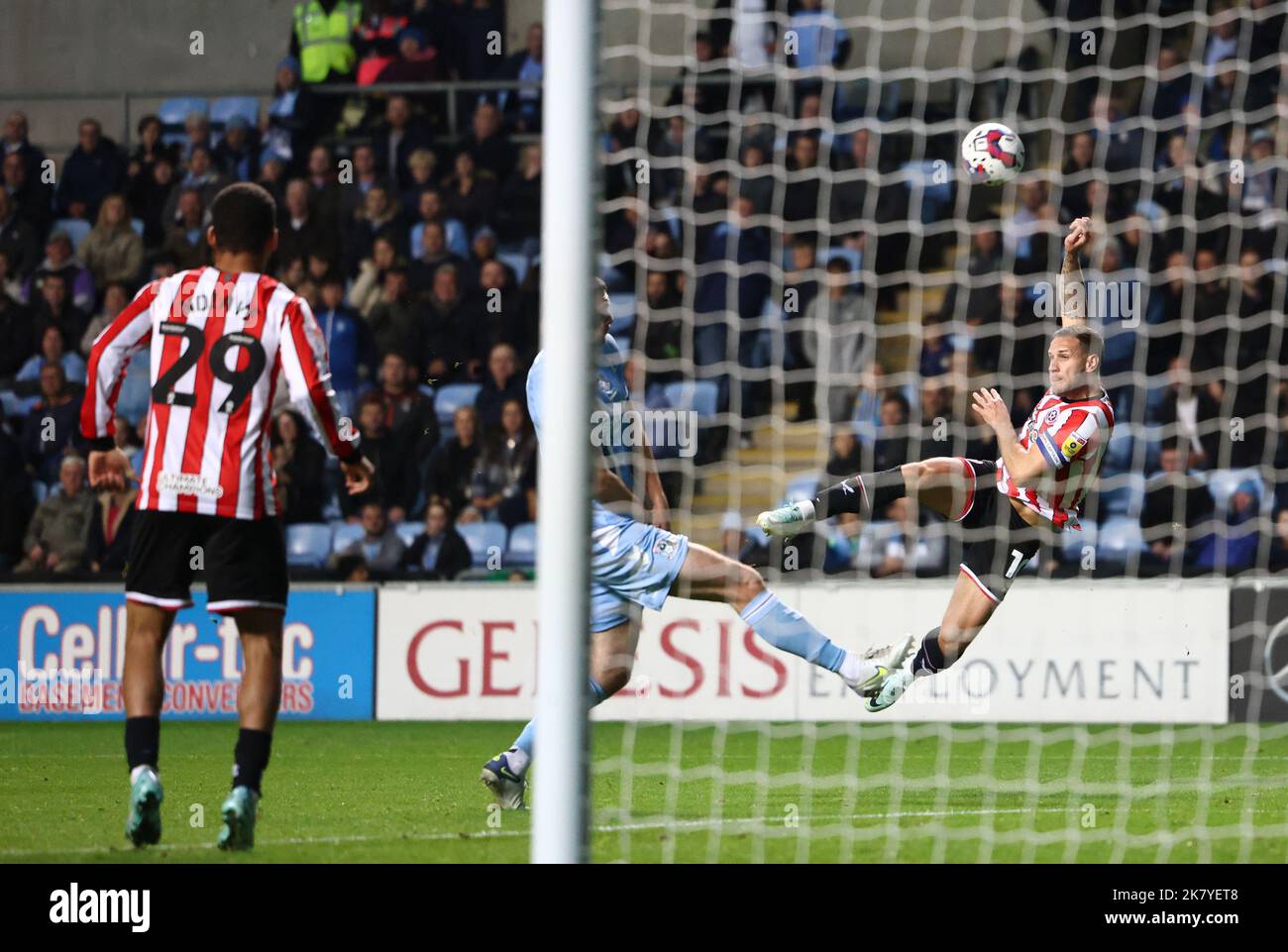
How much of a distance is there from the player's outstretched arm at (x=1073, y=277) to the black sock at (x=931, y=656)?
4.41ft

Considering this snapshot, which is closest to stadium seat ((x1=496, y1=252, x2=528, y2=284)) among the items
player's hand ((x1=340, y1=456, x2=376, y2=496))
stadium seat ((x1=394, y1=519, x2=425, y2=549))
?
stadium seat ((x1=394, y1=519, x2=425, y2=549))

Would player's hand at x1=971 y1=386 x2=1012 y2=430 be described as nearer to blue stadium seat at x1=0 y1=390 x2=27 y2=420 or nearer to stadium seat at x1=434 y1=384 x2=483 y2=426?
stadium seat at x1=434 y1=384 x2=483 y2=426

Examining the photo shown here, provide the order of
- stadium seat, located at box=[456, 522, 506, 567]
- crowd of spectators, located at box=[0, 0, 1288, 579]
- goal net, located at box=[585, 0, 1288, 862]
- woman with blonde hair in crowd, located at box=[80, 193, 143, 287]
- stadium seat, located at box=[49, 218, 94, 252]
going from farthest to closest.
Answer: stadium seat, located at box=[49, 218, 94, 252] < woman with blonde hair in crowd, located at box=[80, 193, 143, 287] < stadium seat, located at box=[456, 522, 506, 567] < crowd of spectators, located at box=[0, 0, 1288, 579] < goal net, located at box=[585, 0, 1288, 862]

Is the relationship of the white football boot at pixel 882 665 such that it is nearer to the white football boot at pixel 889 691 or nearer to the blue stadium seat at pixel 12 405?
the white football boot at pixel 889 691

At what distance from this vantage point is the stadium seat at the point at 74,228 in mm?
12812

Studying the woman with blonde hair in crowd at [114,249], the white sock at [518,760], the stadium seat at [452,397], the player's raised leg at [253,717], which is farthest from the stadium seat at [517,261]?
the player's raised leg at [253,717]

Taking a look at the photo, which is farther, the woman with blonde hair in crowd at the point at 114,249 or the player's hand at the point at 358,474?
the woman with blonde hair in crowd at the point at 114,249

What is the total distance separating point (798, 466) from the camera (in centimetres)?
1077

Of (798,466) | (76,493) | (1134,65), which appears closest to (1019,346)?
(798,466)

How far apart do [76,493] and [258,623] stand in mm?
6286

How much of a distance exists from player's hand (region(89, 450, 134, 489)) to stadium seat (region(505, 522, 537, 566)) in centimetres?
562

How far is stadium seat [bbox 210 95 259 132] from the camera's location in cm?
1312

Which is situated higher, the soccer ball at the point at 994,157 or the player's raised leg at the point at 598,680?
the soccer ball at the point at 994,157
